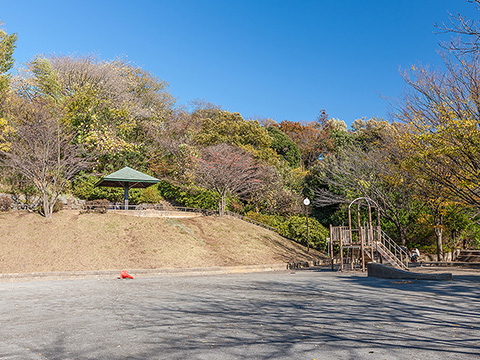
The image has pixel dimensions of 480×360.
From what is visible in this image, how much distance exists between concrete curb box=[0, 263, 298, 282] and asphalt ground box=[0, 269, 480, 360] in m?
5.24

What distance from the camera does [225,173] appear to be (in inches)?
1224

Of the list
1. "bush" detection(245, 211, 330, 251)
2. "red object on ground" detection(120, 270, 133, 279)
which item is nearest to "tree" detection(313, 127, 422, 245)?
"bush" detection(245, 211, 330, 251)

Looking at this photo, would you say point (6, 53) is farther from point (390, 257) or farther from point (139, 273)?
point (390, 257)

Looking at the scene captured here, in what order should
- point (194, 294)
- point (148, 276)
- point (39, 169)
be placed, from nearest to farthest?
point (194, 294)
point (148, 276)
point (39, 169)

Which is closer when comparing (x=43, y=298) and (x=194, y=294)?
(x=43, y=298)

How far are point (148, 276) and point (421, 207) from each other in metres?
19.7

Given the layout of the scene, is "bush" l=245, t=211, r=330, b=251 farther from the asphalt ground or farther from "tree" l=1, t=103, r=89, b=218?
the asphalt ground

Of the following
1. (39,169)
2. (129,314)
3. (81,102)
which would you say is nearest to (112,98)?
(81,102)

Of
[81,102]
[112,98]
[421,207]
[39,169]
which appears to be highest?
[112,98]

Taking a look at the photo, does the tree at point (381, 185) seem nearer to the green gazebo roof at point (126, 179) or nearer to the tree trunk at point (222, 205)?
the tree trunk at point (222, 205)

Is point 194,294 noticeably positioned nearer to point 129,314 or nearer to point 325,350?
point 129,314

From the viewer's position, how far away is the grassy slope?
17875 mm

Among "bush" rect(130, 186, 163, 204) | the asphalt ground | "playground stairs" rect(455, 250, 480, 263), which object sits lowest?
the asphalt ground

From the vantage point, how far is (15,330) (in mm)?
6156
